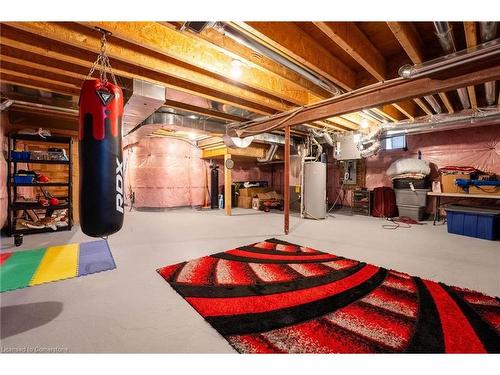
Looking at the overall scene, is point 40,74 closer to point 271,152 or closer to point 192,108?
point 192,108

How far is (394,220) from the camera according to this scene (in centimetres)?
Result: 595

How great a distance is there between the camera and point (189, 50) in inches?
104

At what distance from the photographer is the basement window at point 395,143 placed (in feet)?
22.0

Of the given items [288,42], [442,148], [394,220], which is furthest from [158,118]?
[442,148]

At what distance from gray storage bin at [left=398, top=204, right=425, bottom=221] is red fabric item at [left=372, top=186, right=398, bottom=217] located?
0.93ft

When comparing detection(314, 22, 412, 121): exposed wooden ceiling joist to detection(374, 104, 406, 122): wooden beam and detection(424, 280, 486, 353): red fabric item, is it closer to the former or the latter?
detection(374, 104, 406, 122): wooden beam

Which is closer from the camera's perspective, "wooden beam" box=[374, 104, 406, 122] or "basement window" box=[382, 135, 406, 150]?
"wooden beam" box=[374, 104, 406, 122]

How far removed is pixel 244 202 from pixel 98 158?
25.0 ft

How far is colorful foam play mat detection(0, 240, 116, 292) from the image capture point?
239cm

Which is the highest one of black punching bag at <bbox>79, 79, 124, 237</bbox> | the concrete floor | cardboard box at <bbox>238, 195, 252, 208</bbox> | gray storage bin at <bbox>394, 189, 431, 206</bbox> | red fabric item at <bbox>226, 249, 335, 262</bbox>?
black punching bag at <bbox>79, 79, 124, 237</bbox>

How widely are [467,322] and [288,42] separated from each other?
287 centimetres

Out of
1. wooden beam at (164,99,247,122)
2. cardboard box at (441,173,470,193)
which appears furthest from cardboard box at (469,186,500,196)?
wooden beam at (164,99,247,122)

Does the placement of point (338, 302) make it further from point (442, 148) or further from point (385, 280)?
point (442, 148)

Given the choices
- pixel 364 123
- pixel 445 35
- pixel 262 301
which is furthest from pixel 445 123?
pixel 262 301
